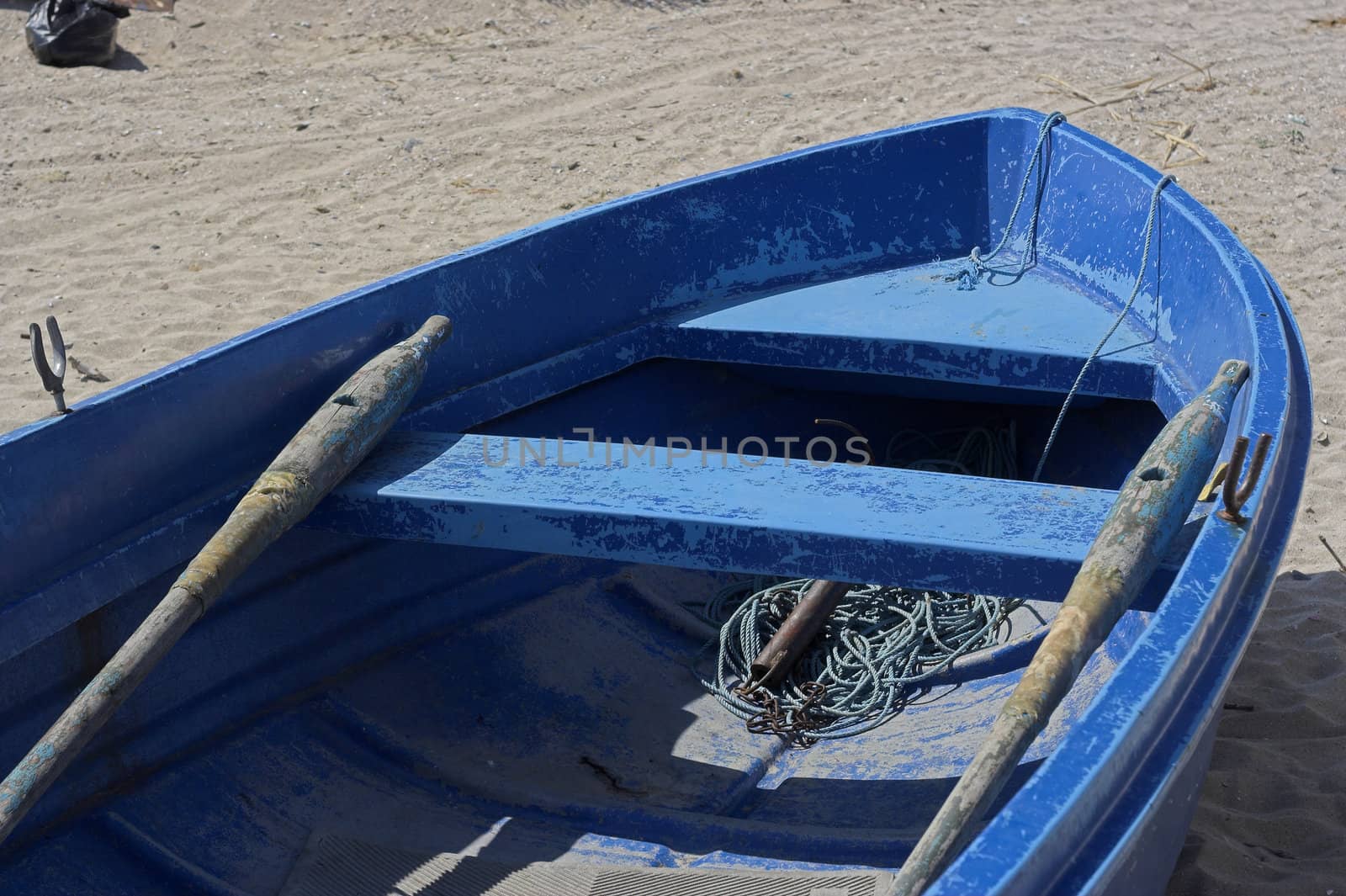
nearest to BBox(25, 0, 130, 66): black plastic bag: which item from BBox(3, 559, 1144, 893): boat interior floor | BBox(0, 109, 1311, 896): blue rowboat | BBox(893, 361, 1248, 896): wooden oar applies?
BBox(0, 109, 1311, 896): blue rowboat

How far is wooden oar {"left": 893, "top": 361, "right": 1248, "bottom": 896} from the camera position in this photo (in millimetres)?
1638

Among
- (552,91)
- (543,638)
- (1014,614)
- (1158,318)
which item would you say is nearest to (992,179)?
(1158,318)

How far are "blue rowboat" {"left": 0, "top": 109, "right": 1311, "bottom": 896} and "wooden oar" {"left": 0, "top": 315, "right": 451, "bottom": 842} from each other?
0.11m

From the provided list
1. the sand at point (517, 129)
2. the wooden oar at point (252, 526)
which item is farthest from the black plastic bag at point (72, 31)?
the wooden oar at point (252, 526)

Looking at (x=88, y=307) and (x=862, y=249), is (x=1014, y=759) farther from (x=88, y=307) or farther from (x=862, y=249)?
(x=88, y=307)

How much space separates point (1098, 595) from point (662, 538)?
821mm

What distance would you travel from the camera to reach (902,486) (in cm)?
246

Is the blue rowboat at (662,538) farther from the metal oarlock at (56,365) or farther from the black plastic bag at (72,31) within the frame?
the black plastic bag at (72,31)

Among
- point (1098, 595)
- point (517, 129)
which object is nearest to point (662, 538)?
point (1098, 595)

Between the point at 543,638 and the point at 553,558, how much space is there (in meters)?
0.23

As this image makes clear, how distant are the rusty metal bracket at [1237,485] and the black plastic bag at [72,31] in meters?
7.45

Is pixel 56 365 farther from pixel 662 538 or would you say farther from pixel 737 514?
pixel 737 514

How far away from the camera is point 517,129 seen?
714 cm

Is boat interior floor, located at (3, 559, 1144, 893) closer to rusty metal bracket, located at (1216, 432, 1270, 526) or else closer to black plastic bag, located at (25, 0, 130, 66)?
rusty metal bracket, located at (1216, 432, 1270, 526)
